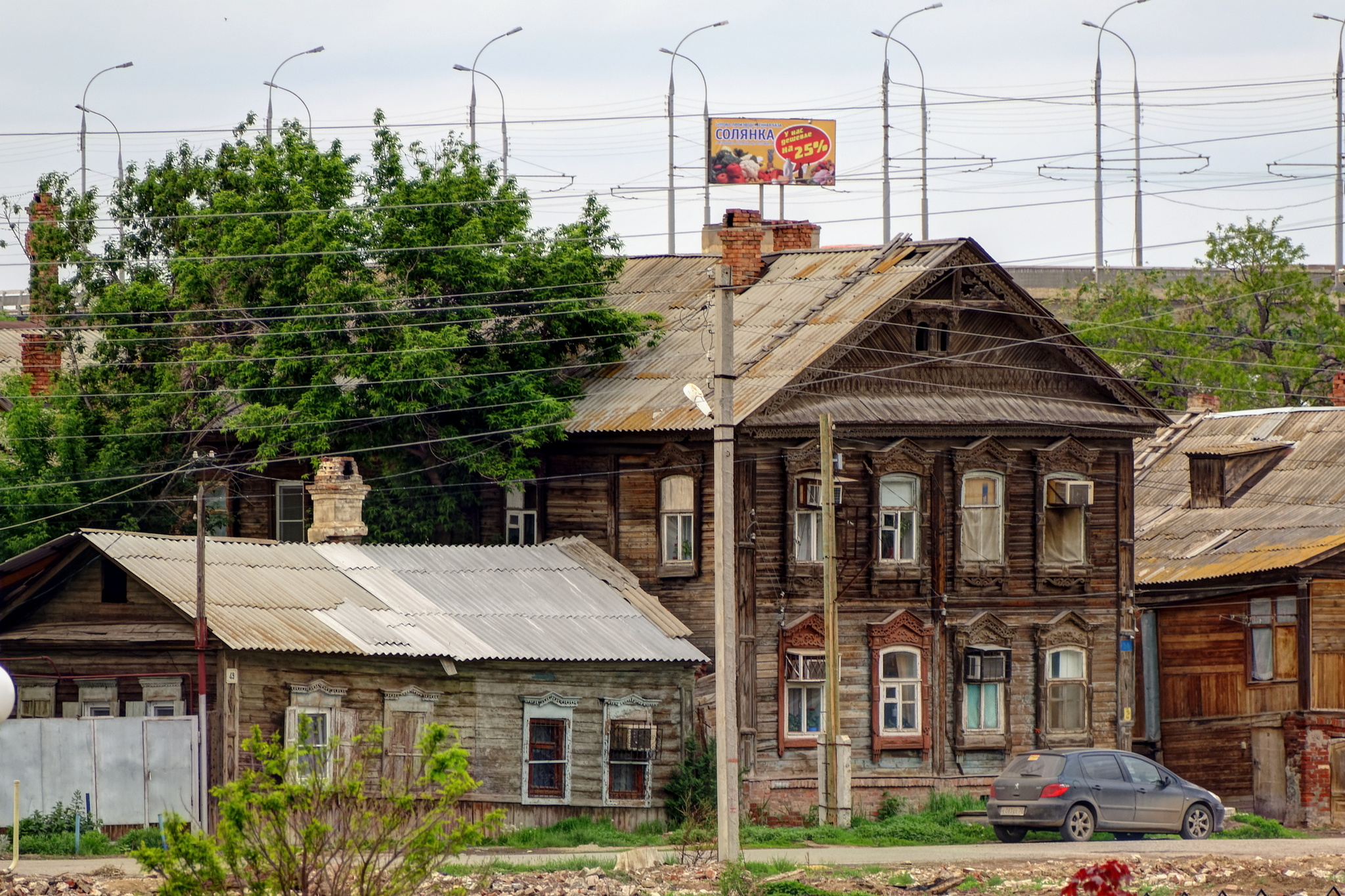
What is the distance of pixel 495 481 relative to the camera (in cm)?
3731

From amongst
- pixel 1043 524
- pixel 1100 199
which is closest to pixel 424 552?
pixel 1043 524

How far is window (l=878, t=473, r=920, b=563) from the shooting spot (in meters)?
36.3

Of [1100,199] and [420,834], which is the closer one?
[420,834]

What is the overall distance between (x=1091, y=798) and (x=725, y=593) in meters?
7.98

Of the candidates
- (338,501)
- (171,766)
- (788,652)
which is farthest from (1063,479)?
(171,766)

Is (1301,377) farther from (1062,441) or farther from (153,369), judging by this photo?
(153,369)

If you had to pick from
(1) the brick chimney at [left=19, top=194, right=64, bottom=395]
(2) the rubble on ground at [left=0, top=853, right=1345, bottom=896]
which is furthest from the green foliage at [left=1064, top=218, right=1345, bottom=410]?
(2) the rubble on ground at [left=0, top=853, right=1345, bottom=896]

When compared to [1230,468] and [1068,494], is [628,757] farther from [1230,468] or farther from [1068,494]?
[1230,468]

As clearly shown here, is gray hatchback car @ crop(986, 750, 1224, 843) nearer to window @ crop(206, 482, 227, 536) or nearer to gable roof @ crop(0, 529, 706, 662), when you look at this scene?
gable roof @ crop(0, 529, 706, 662)

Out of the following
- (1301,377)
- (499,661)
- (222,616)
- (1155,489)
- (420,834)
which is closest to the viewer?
(420,834)

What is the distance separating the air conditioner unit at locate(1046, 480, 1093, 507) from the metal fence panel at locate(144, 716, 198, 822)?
16.7 meters

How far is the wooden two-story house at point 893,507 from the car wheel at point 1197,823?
5.62 m

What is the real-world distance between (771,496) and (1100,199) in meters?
38.8

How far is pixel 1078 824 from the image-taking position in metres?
30.5
